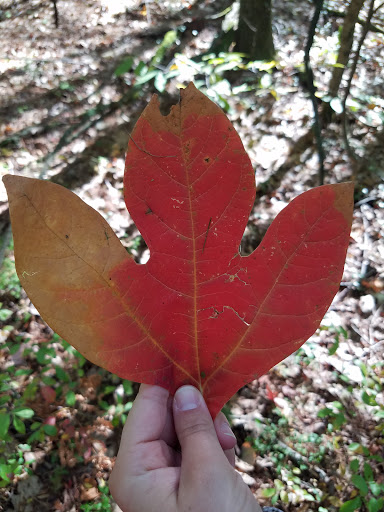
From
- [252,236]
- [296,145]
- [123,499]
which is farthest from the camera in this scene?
[296,145]

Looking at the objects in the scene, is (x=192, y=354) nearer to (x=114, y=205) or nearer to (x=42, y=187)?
(x=42, y=187)

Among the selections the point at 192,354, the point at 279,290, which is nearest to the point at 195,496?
the point at 192,354

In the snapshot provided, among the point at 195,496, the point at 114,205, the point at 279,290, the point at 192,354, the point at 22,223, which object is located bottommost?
the point at 114,205

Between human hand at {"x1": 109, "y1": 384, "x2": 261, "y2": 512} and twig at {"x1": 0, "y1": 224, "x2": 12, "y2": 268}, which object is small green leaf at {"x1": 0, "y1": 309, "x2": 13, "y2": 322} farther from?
human hand at {"x1": 109, "y1": 384, "x2": 261, "y2": 512}

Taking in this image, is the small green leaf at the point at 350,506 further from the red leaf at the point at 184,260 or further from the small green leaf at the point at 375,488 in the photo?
the red leaf at the point at 184,260

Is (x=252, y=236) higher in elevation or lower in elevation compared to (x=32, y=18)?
lower

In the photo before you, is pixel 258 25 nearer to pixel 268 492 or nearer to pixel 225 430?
pixel 225 430

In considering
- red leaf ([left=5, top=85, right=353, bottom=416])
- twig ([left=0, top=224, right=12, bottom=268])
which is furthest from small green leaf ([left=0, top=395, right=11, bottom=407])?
red leaf ([left=5, top=85, right=353, bottom=416])

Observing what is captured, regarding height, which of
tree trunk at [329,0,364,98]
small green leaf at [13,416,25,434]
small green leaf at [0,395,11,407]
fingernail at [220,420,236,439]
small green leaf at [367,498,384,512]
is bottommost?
small green leaf at [367,498,384,512]
